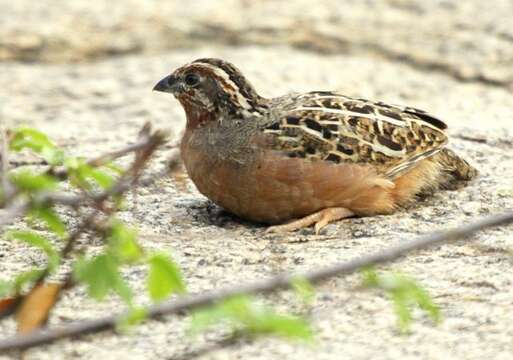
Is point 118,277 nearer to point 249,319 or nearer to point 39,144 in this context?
point 249,319

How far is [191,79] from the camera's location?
6.05 m

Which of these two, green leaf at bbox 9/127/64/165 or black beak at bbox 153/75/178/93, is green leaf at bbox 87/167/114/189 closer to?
green leaf at bbox 9/127/64/165

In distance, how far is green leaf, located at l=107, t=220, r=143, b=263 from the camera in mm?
3148

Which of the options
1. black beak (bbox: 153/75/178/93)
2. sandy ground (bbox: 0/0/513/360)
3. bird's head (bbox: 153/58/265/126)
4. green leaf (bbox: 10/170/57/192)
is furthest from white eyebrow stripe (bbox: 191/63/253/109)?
green leaf (bbox: 10/170/57/192)

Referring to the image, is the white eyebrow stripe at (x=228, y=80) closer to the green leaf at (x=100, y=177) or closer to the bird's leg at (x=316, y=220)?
the bird's leg at (x=316, y=220)

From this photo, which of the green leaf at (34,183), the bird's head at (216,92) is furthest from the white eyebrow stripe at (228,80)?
the green leaf at (34,183)

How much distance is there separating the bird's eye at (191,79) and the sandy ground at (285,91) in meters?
0.59

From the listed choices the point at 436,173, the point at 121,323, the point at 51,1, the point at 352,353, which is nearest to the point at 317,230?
the point at 436,173

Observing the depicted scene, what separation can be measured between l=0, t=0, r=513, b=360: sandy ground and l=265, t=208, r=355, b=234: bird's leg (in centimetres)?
4

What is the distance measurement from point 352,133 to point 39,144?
229 cm

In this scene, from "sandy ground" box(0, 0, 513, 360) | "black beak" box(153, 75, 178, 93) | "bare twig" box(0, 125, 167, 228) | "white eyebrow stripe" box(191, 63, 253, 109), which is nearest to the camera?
"bare twig" box(0, 125, 167, 228)

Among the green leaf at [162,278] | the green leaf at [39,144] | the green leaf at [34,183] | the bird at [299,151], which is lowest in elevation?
the bird at [299,151]

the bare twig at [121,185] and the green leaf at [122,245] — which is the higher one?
the bare twig at [121,185]

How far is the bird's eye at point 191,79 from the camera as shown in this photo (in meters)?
6.04
